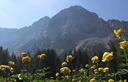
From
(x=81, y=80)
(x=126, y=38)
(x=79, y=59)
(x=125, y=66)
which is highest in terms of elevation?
(x=126, y=38)

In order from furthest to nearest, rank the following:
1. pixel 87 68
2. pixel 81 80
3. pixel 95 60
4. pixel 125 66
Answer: pixel 87 68 < pixel 81 80 < pixel 95 60 < pixel 125 66

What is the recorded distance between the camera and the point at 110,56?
738 cm

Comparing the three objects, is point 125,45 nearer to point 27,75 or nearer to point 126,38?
point 126,38

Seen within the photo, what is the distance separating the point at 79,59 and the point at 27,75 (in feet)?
324

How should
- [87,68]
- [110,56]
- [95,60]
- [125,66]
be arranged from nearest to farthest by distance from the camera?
1. [125,66]
2. [110,56]
3. [95,60]
4. [87,68]

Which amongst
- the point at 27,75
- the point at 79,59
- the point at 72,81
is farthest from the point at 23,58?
the point at 79,59

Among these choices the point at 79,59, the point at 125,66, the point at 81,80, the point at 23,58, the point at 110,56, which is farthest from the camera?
the point at 79,59

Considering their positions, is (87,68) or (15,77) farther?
(87,68)

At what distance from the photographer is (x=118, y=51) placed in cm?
683

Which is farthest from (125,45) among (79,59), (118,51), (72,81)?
(79,59)

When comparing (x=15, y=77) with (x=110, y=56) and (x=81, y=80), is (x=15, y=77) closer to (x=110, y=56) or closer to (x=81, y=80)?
Answer: (x=110, y=56)

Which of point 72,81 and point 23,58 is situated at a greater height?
point 23,58

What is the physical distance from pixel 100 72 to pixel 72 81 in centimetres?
127

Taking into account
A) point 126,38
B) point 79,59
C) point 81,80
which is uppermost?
point 126,38
